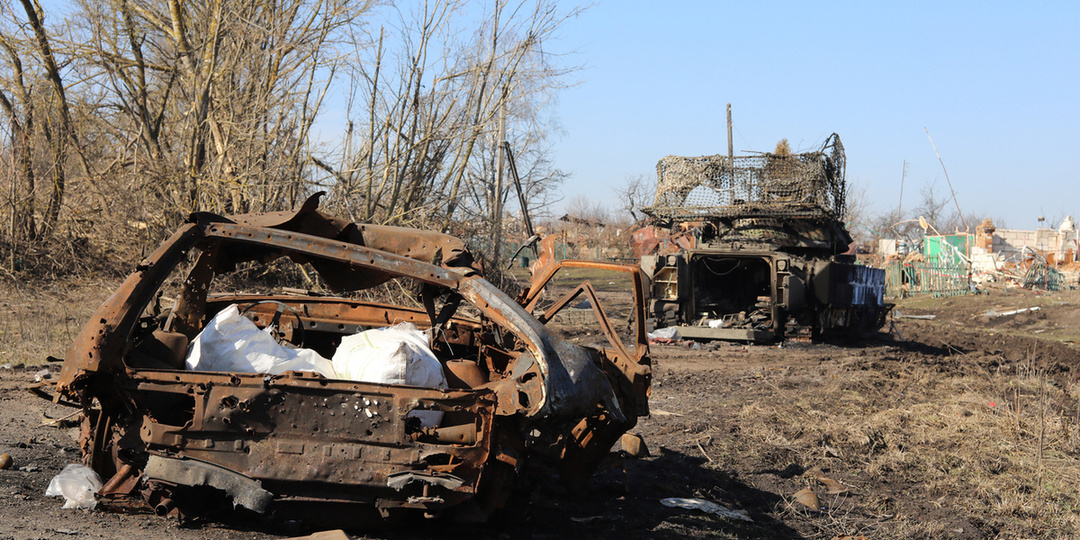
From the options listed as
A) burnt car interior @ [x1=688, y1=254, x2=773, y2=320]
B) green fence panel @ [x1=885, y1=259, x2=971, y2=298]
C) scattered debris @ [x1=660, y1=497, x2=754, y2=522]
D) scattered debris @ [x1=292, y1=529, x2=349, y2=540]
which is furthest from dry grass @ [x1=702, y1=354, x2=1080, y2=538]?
green fence panel @ [x1=885, y1=259, x2=971, y2=298]

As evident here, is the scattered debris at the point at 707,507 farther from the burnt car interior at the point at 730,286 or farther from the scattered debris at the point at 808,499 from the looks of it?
the burnt car interior at the point at 730,286

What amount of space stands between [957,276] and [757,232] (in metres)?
17.2

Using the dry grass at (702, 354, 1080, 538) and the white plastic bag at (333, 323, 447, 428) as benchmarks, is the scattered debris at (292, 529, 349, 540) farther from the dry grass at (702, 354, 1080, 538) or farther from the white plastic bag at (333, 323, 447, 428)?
the dry grass at (702, 354, 1080, 538)

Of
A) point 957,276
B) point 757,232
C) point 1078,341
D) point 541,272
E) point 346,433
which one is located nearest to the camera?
point 346,433

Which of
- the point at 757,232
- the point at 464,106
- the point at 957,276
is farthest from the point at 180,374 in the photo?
the point at 957,276

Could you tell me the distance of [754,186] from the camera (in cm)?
1596

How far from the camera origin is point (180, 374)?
383cm

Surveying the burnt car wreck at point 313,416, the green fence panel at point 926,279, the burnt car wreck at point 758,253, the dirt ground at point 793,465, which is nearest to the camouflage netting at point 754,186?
the burnt car wreck at point 758,253

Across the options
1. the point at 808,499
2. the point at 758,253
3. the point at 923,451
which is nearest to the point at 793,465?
the point at 808,499

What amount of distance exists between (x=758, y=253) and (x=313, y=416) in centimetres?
1208

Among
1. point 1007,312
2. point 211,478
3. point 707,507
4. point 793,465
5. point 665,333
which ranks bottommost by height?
point 1007,312

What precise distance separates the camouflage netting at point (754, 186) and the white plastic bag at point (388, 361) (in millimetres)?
11995

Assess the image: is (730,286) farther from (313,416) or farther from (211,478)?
(211,478)

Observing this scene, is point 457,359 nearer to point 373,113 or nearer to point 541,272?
point 541,272
